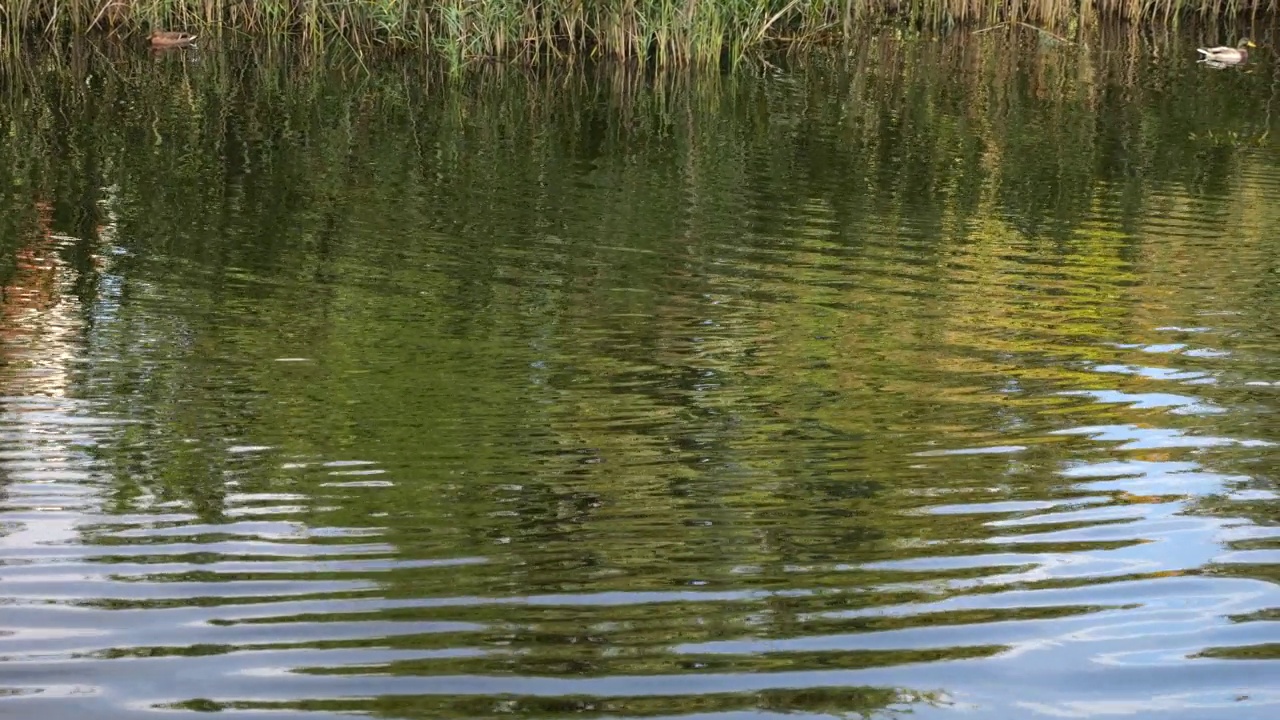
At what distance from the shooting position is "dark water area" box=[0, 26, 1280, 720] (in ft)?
9.81

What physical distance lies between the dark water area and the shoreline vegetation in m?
4.35

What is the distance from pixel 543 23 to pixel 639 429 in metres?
12.2

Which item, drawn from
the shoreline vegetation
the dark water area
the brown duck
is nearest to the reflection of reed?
the dark water area

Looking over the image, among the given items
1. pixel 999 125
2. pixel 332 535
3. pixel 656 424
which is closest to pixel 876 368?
pixel 656 424

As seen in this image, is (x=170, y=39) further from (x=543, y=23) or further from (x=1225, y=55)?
(x=1225, y=55)

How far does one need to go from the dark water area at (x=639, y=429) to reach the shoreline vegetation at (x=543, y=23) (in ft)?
14.3

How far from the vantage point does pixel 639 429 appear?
4996mm

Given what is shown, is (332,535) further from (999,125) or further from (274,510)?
(999,125)

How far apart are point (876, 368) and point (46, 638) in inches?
135

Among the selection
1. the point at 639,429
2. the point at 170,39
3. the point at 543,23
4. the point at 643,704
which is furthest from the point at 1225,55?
the point at 643,704

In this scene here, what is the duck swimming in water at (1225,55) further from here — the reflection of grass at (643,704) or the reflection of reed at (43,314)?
the reflection of grass at (643,704)

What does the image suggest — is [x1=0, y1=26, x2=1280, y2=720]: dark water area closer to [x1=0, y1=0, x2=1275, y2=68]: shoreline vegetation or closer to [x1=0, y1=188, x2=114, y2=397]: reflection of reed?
[x1=0, y1=188, x2=114, y2=397]: reflection of reed

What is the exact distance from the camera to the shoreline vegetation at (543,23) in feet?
52.5

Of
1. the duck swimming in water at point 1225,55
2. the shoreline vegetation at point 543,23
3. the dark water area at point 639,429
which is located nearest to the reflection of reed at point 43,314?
the dark water area at point 639,429
